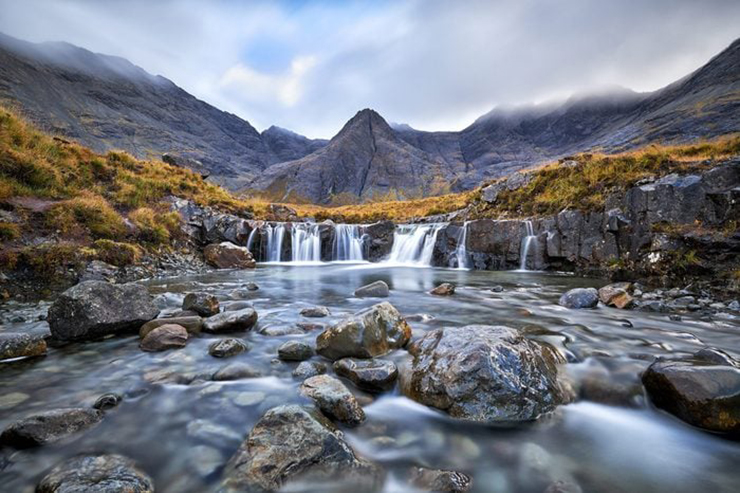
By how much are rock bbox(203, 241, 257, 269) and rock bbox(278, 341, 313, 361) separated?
11903mm

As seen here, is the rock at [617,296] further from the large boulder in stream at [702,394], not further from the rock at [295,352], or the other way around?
the rock at [295,352]

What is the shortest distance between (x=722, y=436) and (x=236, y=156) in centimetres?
18246

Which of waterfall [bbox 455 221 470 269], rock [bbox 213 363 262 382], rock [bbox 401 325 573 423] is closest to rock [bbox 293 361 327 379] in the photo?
rock [bbox 213 363 262 382]

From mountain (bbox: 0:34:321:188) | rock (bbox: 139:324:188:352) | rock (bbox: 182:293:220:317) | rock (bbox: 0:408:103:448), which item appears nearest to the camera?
rock (bbox: 0:408:103:448)

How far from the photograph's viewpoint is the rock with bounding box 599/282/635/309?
7.43 meters

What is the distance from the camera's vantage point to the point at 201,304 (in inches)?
263

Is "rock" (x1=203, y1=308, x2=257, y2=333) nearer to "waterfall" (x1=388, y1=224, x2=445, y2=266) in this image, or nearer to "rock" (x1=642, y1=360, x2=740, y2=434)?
"rock" (x1=642, y1=360, x2=740, y2=434)

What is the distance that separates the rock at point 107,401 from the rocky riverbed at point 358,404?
0.02 meters

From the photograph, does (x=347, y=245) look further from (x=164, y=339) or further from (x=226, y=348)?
(x=226, y=348)

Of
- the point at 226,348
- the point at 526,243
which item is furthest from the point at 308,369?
the point at 526,243

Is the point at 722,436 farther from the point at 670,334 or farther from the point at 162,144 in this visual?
the point at 162,144

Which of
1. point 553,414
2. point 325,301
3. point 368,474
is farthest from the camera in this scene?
point 325,301

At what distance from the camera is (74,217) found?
10.2m

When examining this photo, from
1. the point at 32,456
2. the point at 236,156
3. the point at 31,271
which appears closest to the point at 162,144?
the point at 236,156
